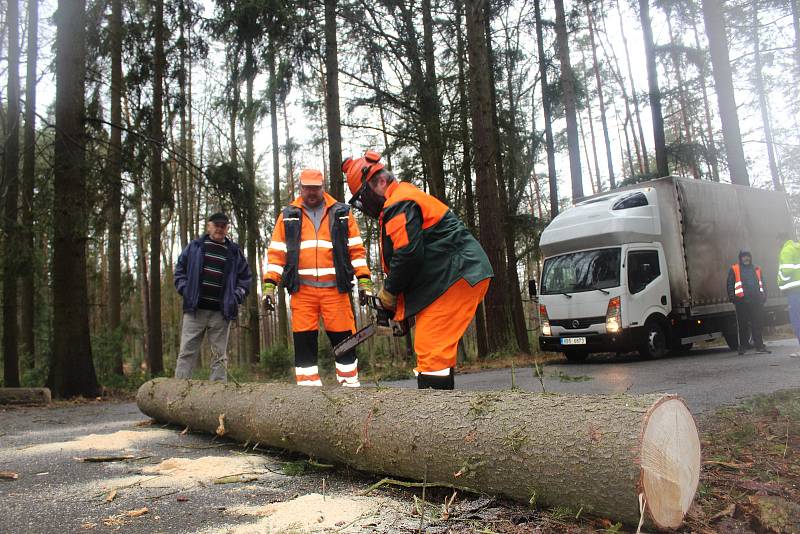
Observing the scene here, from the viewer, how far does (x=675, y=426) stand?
2.34m

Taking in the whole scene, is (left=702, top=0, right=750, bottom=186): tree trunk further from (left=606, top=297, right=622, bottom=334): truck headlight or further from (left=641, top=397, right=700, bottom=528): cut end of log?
(left=641, top=397, right=700, bottom=528): cut end of log

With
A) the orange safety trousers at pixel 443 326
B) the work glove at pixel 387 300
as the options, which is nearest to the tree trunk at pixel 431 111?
the work glove at pixel 387 300

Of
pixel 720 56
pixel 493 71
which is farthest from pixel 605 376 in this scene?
pixel 720 56

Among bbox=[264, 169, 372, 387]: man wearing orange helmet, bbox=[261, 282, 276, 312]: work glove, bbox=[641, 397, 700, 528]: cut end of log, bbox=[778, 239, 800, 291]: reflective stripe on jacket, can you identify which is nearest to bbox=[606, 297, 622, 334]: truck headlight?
bbox=[778, 239, 800, 291]: reflective stripe on jacket

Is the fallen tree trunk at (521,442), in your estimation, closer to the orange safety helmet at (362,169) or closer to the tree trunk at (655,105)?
the orange safety helmet at (362,169)

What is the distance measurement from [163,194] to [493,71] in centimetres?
937

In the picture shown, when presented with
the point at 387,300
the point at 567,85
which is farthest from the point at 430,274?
the point at 567,85

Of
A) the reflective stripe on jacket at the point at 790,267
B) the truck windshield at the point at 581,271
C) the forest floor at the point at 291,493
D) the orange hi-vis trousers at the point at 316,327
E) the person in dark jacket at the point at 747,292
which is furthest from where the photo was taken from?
the truck windshield at the point at 581,271

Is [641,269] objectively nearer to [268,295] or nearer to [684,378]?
[684,378]

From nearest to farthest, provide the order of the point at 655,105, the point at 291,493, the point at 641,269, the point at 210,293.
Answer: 1. the point at 291,493
2. the point at 210,293
3. the point at 641,269
4. the point at 655,105

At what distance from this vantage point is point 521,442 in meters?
2.52

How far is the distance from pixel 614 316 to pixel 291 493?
29.1 ft

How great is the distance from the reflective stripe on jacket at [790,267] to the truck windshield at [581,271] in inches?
104

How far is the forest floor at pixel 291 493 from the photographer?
2.41m
